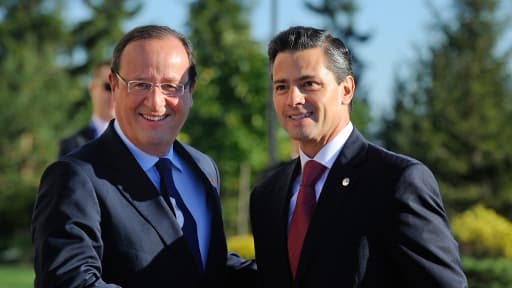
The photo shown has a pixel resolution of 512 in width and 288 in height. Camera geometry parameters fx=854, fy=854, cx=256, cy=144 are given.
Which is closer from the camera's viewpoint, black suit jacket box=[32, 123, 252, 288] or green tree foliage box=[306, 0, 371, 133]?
A: black suit jacket box=[32, 123, 252, 288]

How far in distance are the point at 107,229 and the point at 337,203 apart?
92 cm

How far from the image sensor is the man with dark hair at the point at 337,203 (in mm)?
3219

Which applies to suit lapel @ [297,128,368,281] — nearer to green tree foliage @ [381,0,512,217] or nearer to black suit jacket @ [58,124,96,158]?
black suit jacket @ [58,124,96,158]

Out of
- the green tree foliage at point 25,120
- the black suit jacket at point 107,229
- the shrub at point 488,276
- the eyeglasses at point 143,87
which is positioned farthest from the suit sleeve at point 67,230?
the green tree foliage at point 25,120

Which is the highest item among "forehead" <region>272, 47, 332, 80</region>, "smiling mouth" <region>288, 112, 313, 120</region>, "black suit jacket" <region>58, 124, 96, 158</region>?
"forehead" <region>272, 47, 332, 80</region>

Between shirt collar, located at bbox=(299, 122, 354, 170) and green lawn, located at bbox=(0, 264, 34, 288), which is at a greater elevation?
shirt collar, located at bbox=(299, 122, 354, 170)

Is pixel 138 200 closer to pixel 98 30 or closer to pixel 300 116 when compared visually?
pixel 300 116

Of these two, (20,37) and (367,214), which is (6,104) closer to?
(20,37)

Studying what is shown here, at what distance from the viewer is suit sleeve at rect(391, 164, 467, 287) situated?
319cm

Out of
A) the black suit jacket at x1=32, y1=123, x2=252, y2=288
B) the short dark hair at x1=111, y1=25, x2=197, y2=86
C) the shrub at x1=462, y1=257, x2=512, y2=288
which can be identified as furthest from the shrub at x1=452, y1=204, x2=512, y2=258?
the black suit jacket at x1=32, y1=123, x2=252, y2=288

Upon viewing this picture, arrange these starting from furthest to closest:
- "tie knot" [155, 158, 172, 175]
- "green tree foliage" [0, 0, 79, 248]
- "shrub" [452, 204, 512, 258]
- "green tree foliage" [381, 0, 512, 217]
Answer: "green tree foliage" [381, 0, 512, 217], "green tree foliage" [0, 0, 79, 248], "shrub" [452, 204, 512, 258], "tie knot" [155, 158, 172, 175]

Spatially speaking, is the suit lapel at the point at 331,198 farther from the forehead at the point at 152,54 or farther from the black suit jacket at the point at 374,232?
the forehead at the point at 152,54

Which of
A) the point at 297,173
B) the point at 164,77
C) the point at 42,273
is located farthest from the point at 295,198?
the point at 42,273

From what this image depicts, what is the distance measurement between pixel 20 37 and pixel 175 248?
3970 cm
